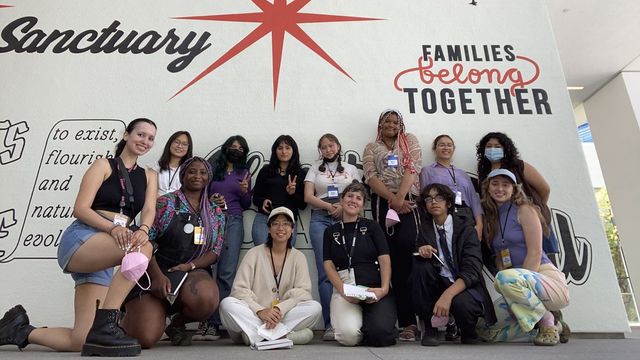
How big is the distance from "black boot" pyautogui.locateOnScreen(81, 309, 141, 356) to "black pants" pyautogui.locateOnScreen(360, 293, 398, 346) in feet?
3.88

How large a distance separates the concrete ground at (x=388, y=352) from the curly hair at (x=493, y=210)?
2.28ft

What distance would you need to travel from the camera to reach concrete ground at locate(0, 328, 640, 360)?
1879 mm

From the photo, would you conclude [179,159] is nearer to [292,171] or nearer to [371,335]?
[292,171]

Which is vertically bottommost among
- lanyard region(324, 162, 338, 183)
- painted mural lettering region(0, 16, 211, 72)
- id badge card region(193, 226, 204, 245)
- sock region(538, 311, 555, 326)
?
sock region(538, 311, 555, 326)

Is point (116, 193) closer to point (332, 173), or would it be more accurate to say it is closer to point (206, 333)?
point (206, 333)

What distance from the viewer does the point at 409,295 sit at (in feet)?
8.55

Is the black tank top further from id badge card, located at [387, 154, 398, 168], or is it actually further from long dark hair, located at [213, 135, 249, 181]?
id badge card, located at [387, 154, 398, 168]

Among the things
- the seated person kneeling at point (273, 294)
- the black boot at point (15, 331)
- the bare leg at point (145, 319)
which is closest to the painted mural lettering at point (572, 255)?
the seated person kneeling at point (273, 294)

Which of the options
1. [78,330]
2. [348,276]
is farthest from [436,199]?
[78,330]

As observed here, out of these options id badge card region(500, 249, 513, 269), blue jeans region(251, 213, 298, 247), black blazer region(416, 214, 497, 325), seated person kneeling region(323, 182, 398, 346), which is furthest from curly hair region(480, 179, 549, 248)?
blue jeans region(251, 213, 298, 247)

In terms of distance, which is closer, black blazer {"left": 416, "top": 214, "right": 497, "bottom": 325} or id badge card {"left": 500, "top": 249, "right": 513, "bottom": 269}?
black blazer {"left": 416, "top": 214, "right": 497, "bottom": 325}

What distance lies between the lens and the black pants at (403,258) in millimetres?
2740

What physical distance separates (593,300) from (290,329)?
2287 mm

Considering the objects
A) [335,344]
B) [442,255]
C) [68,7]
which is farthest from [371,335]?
[68,7]
